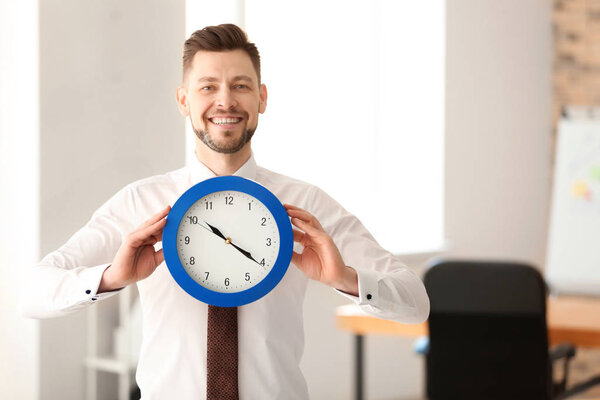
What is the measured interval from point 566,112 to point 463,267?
238 centimetres

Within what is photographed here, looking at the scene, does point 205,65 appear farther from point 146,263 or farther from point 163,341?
point 163,341

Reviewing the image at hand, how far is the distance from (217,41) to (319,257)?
466mm

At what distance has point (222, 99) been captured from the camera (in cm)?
162

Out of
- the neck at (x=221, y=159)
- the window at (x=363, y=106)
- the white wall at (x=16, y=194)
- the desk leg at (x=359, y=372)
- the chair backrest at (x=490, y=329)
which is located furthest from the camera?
the window at (x=363, y=106)

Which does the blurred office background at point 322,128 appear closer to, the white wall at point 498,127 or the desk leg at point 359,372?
the white wall at point 498,127

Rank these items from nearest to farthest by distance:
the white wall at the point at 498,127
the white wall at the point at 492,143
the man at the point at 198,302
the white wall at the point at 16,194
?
the man at the point at 198,302, the white wall at the point at 16,194, the white wall at the point at 492,143, the white wall at the point at 498,127

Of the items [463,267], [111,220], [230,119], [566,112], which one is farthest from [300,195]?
[566,112]

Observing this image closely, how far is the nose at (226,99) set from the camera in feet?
5.32

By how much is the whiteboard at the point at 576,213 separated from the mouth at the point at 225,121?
3.60 m

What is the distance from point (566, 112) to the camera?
508 centimetres

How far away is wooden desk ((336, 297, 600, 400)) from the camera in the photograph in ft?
11.1

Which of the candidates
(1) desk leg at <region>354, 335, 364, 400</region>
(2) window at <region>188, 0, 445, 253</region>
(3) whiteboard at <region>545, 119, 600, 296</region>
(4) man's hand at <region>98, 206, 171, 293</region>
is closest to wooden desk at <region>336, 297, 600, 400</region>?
(1) desk leg at <region>354, 335, 364, 400</region>

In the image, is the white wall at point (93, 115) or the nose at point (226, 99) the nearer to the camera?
the nose at point (226, 99)

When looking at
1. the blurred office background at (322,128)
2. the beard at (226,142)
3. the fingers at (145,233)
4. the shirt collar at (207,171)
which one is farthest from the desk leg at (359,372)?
the fingers at (145,233)
